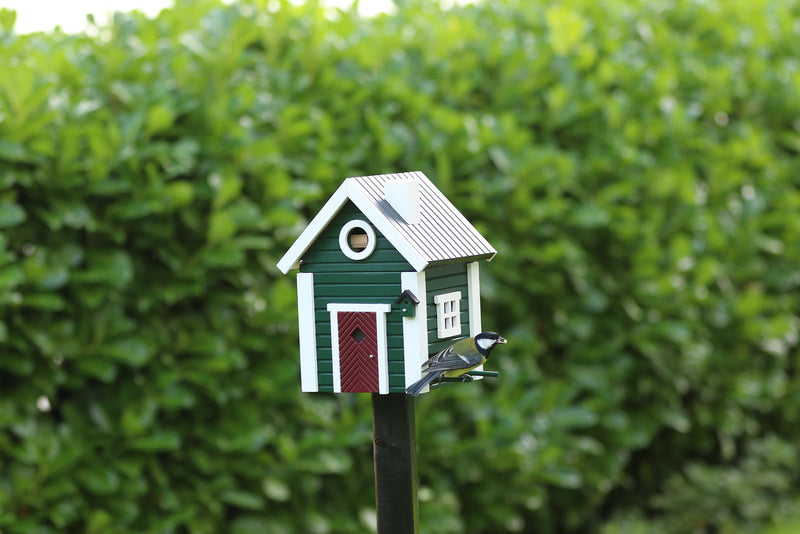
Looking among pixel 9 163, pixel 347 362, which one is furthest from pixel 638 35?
pixel 347 362

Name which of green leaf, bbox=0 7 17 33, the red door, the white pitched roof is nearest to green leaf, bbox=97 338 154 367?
green leaf, bbox=0 7 17 33

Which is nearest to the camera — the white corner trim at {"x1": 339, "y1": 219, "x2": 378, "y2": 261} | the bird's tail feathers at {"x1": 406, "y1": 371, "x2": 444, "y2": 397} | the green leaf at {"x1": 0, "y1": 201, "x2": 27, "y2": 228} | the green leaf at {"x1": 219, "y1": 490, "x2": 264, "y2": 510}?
the bird's tail feathers at {"x1": 406, "y1": 371, "x2": 444, "y2": 397}

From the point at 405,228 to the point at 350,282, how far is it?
186 mm

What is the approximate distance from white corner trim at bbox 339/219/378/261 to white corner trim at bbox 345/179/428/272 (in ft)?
0.07

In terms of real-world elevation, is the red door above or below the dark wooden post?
above

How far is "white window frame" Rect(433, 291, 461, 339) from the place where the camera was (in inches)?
91.4

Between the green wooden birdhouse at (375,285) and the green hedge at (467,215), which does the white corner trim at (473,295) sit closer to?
the green wooden birdhouse at (375,285)

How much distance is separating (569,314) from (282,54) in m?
→ 2.02

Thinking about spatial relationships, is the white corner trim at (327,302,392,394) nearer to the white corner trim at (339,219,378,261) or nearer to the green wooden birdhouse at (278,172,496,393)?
the green wooden birdhouse at (278,172,496,393)

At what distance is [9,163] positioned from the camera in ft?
11.9

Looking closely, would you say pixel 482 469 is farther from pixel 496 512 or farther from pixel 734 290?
pixel 734 290

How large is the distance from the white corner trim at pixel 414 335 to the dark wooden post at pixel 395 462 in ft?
0.46

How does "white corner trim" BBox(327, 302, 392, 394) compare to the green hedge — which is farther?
the green hedge

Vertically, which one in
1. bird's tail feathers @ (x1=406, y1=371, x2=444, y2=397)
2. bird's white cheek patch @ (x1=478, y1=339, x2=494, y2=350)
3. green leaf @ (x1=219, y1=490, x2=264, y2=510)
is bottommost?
green leaf @ (x1=219, y1=490, x2=264, y2=510)
